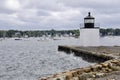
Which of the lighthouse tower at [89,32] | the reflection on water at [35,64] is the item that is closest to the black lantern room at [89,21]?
the lighthouse tower at [89,32]

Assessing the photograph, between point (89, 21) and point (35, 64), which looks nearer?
point (35, 64)

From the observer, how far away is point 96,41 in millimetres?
38219

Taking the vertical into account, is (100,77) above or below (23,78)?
above

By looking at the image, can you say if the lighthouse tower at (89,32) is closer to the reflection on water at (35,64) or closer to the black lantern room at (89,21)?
the black lantern room at (89,21)

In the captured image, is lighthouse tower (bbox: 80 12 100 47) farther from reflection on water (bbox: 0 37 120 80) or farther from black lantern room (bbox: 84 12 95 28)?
reflection on water (bbox: 0 37 120 80)

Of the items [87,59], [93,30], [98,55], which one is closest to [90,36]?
[93,30]

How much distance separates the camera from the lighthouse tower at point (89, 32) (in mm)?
37325

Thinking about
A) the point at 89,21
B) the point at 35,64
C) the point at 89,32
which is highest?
the point at 89,21

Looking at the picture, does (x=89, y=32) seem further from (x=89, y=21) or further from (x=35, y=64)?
(x=35, y=64)

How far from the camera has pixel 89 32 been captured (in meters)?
37.3

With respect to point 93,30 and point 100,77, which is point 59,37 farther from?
point 100,77

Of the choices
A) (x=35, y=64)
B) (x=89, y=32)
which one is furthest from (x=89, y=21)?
(x=35, y=64)

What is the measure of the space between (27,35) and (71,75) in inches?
6778

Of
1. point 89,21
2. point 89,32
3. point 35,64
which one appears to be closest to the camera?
point 35,64
